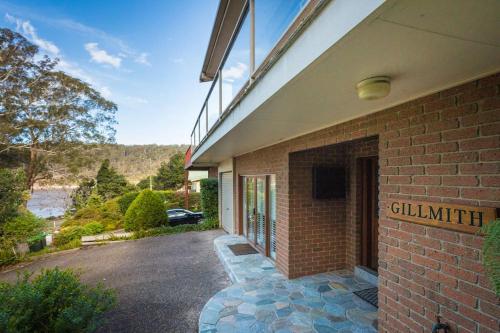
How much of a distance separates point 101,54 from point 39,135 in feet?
26.2

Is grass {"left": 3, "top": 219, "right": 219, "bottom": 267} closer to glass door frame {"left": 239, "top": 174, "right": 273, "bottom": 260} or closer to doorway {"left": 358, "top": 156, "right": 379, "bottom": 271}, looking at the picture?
glass door frame {"left": 239, "top": 174, "right": 273, "bottom": 260}

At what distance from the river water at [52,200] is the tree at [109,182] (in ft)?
15.8

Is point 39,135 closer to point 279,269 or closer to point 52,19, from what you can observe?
point 52,19

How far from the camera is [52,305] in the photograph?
2512 mm

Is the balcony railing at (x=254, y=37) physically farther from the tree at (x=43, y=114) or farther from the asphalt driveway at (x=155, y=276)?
the tree at (x=43, y=114)

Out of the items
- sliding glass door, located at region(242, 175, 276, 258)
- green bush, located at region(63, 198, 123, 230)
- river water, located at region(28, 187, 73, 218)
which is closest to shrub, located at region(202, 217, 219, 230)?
sliding glass door, located at region(242, 175, 276, 258)

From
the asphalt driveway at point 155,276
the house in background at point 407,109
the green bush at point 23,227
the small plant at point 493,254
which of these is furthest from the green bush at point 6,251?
the small plant at point 493,254

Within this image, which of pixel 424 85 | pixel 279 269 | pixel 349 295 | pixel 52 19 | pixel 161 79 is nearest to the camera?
pixel 424 85

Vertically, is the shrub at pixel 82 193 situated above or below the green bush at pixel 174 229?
above

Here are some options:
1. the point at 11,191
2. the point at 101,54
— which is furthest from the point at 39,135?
the point at 11,191

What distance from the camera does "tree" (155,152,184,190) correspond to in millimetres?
36312

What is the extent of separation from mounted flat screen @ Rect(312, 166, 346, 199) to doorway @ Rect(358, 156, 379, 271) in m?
0.37

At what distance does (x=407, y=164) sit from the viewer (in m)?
2.28

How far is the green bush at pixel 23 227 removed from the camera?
774 centimetres
